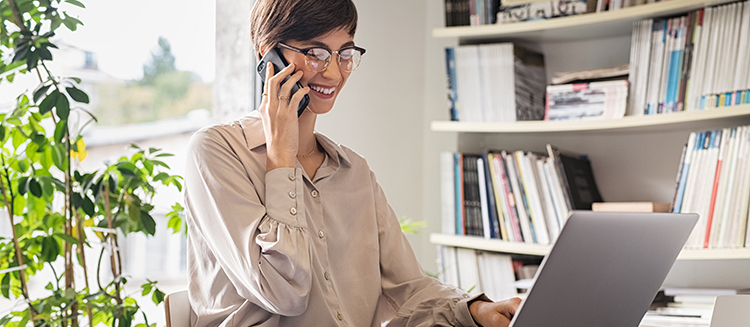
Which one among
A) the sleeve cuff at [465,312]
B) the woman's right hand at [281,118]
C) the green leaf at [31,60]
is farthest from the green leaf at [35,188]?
the sleeve cuff at [465,312]

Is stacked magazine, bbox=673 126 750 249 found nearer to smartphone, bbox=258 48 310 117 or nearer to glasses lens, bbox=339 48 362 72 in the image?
glasses lens, bbox=339 48 362 72

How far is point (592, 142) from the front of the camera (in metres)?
2.31

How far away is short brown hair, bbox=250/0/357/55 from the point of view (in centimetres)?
124

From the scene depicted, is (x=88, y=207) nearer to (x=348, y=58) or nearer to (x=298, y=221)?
(x=298, y=221)

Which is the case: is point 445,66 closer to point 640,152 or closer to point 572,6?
point 572,6

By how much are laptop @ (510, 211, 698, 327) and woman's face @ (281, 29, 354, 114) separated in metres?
0.65

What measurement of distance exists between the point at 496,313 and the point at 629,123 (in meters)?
1.09

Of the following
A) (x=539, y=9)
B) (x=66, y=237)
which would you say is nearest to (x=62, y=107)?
(x=66, y=237)

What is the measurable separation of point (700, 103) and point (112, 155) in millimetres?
1788

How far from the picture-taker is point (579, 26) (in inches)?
84.8

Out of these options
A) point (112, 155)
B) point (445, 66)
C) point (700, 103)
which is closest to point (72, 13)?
point (112, 155)

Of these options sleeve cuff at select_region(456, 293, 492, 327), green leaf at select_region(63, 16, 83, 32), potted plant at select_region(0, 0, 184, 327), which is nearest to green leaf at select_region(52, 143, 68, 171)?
potted plant at select_region(0, 0, 184, 327)

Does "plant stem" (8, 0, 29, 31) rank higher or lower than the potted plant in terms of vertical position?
higher

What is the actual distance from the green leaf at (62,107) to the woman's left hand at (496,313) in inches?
35.2
